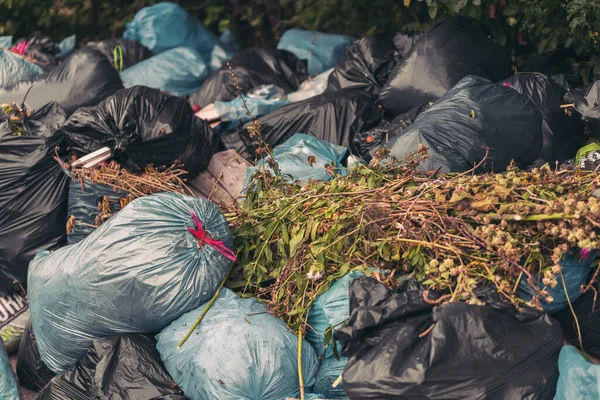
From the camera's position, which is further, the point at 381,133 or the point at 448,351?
the point at 381,133

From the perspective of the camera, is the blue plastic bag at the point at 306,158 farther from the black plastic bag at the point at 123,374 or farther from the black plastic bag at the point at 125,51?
the black plastic bag at the point at 125,51

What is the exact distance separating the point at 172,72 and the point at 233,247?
7.54 feet

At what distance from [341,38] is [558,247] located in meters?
2.97

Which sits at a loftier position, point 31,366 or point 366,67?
point 366,67

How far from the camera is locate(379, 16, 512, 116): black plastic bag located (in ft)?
12.6

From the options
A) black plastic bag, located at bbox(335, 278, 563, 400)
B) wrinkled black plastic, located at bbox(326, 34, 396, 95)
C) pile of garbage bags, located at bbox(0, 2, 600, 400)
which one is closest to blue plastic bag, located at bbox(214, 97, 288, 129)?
pile of garbage bags, located at bbox(0, 2, 600, 400)

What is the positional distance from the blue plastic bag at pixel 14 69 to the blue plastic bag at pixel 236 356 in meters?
2.20

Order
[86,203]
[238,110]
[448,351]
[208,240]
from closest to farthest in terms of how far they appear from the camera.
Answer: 1. [448,351]
2. [208,240]
3. [86,203]
4. [238,110]

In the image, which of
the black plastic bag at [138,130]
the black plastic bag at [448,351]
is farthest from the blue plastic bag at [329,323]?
the black plastic bag at [138,130]

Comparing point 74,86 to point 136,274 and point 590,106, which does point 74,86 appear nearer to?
point 136,274

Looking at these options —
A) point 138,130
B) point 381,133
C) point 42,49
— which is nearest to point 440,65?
point 381,133

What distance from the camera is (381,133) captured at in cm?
375

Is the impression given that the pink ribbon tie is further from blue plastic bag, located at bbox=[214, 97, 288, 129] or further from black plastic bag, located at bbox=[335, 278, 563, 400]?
blue plastic bag, located at bbox=[214, 97, 288, 129]

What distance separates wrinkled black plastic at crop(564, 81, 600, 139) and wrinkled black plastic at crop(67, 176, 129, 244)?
6.15ft
